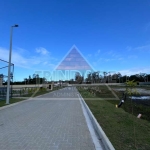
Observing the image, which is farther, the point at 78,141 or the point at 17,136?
the point at 17,136

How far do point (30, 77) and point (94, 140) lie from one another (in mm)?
105117

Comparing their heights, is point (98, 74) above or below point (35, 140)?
above

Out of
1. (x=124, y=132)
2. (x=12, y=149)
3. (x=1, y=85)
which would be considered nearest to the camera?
(x=12, y=149)

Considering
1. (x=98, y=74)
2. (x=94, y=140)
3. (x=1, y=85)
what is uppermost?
(x=98, y=74)

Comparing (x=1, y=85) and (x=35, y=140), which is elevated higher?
(x=1, y=85)

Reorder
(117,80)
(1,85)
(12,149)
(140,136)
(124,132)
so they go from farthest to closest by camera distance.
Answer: (117,80) < (1,85) < (124,132) < (140,136) < (12,149)

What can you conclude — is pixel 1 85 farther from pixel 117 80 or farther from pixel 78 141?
pixel 117 80

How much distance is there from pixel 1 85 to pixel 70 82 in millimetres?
96456

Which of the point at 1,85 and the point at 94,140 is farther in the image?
the point at 1,85

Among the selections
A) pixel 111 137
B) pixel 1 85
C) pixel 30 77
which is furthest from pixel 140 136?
pixel 30 77

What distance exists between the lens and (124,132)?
5.77 metres

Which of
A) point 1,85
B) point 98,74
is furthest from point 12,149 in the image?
point 98,74

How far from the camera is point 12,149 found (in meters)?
4.28

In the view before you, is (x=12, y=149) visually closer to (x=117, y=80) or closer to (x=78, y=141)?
(x=78, y=141)
